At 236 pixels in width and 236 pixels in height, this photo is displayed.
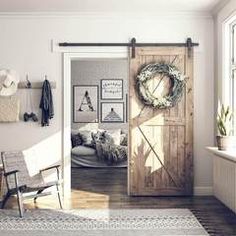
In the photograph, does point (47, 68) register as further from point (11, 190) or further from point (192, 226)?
point (192, 226)

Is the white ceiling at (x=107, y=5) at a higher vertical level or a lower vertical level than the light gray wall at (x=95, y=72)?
higher

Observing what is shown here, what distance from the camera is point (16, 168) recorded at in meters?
5.20

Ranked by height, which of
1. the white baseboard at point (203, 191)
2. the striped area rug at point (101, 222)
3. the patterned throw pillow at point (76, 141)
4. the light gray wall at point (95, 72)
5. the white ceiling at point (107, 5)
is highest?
the white ceiling at point (107, 5)

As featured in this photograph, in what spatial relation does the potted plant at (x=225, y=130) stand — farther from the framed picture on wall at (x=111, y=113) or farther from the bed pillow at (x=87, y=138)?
the framed picture on wall at (x=111, y=113)

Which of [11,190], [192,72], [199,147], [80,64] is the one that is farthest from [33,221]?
[80,64]

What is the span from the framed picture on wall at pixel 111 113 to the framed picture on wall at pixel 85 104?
0.17 metres

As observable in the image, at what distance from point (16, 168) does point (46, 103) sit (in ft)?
3.45

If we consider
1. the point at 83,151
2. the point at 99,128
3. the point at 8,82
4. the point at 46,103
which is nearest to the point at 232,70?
the point at 46,103

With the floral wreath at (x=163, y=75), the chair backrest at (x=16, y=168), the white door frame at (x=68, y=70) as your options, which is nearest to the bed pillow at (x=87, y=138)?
the white door frame at (x=68, y=70)

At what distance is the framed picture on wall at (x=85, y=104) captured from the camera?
9.78m

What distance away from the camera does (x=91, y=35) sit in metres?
5.86

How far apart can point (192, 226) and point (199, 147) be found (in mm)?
1907

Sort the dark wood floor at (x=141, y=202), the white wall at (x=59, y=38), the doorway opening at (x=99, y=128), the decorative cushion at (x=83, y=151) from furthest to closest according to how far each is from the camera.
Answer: the decorative cushion at (x=83, y=151), the doorway opening at (x=99, y=128), the white wall at (x=59, y=38), the dark wood floor at (x=141, y=202)

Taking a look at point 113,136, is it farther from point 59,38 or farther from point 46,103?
point 59,38
